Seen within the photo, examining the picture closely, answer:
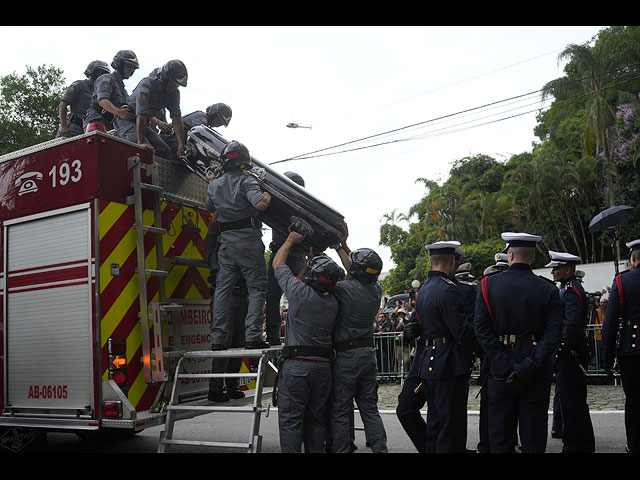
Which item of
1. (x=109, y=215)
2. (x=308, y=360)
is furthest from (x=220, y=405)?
(x=109, y=215)

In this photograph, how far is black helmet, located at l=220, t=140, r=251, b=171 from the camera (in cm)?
614

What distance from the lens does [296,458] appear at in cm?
423

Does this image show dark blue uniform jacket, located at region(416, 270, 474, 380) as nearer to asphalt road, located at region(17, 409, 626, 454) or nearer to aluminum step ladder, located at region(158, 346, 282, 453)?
aluminum step ladder, located at region(158, 346, 282, 453)

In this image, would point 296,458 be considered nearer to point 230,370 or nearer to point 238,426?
point 230,370

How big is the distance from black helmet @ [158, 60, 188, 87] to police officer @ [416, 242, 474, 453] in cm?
359

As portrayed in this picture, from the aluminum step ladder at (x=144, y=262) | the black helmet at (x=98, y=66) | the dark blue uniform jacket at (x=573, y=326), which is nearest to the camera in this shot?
the aluminum step ladder at (x=144, y=262)

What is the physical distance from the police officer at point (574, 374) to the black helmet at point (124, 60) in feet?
18.6

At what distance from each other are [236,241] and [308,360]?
151 cm

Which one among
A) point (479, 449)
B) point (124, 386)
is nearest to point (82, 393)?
point (124, 386)

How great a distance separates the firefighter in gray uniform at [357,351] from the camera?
17.8 ft

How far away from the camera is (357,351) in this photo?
18.0 feet

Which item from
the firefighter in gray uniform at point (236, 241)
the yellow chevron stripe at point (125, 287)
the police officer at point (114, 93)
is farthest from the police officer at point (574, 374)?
the police officer at point (114, 93)

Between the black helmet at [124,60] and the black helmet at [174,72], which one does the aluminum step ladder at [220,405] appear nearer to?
the black helmet at [174,72]

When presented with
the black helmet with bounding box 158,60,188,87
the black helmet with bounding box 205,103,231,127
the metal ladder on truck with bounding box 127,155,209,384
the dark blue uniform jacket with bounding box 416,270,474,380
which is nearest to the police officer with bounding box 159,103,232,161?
the black helmet with bounding box 205,103,231,127
